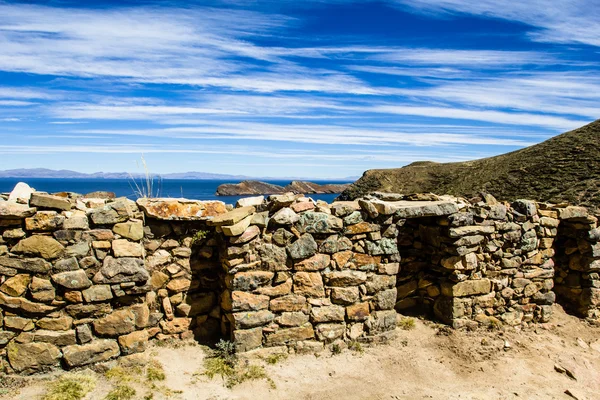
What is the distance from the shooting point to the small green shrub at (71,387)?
5.40 meters

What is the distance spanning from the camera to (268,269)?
263 inches

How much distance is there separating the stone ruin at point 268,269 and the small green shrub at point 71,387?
20cm

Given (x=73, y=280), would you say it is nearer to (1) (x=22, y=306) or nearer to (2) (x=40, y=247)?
(2) (x=40, y=247)

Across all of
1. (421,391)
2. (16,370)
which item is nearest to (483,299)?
(421,391)

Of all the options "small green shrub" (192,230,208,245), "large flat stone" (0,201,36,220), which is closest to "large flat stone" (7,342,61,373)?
"large flat stone" (0,201,36,220)

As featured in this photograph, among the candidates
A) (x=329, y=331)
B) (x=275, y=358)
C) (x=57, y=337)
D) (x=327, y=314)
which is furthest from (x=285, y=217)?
(x=57, y=337)

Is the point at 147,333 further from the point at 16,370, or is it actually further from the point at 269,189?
the point at 269,189

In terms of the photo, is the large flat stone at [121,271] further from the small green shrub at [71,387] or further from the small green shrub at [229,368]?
the small green shrub at [229,368]

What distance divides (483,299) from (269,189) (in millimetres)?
75396

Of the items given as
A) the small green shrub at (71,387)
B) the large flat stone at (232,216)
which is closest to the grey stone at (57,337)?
the small green shrub at (71,387)

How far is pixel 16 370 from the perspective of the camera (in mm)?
5656

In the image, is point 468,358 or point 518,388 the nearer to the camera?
point 518,388

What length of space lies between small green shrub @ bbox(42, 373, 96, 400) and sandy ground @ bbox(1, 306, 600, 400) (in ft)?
0.34

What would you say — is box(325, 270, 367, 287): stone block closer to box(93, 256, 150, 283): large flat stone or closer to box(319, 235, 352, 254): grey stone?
box(319, 235, 352, 254): grey stone
